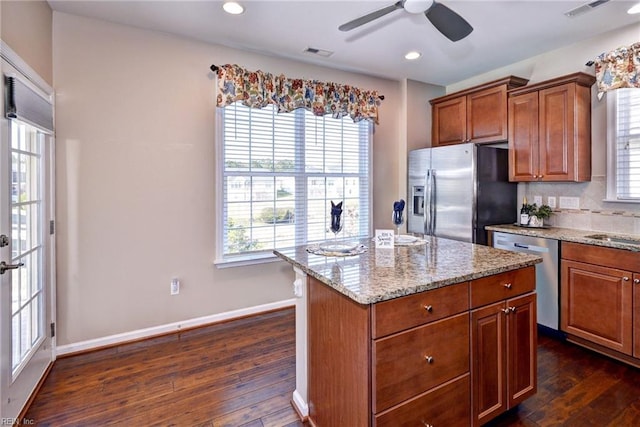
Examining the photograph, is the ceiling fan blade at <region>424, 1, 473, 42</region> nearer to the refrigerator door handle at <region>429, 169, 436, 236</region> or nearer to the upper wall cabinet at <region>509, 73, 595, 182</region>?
the upper wall cabinet at <region>509, 73, 595, 182</region>

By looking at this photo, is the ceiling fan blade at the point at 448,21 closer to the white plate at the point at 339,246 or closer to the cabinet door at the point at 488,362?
the white plate at the point at 339,246

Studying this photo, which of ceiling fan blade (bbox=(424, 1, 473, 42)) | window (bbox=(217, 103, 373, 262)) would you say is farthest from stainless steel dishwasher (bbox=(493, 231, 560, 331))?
ceiling fan blade (bbox=(424, 1, 473, 42))

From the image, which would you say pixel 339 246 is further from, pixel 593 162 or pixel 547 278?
pixel 593 162

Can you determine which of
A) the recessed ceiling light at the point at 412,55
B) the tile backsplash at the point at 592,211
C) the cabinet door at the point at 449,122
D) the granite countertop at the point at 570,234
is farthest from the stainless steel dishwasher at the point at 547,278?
the recessed ceiling light at the point at 412,55

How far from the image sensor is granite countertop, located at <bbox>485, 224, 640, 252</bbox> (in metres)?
2.45

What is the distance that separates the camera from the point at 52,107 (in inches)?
97.3

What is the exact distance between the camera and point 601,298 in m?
2.55

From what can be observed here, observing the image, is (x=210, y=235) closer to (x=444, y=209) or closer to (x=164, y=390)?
(x=164, y=390)

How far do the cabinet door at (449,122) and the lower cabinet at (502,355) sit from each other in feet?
8.42

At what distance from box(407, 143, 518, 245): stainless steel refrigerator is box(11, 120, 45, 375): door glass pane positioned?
11.6ft

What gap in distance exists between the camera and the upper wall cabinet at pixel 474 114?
137 inches

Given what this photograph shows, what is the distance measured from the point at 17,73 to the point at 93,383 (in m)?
1.99

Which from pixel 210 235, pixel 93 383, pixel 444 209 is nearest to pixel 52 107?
pixel 210 235

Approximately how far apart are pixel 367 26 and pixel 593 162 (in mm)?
2386
